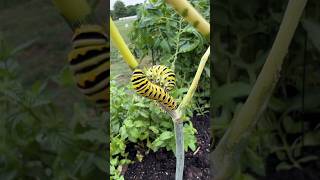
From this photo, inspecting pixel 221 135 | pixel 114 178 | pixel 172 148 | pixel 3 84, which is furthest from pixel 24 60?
pixel 172 148

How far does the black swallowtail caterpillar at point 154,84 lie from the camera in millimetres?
1021

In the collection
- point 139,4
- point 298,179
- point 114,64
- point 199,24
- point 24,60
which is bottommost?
point 298,179

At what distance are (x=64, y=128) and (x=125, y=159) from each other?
151 cm

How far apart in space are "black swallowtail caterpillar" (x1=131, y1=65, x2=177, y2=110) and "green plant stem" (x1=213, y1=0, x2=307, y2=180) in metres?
0.53

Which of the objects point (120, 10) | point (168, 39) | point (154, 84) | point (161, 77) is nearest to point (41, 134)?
point (154, 84)

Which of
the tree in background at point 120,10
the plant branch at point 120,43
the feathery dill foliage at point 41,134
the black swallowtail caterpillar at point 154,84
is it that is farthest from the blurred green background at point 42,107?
the tree in background at point 120,10

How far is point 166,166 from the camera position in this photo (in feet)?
6.59

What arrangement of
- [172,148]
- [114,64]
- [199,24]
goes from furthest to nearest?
[114,64], [172,148], [199,24]

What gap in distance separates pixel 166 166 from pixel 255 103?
157cm

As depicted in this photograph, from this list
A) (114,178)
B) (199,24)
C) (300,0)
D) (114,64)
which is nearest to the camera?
(300,0)

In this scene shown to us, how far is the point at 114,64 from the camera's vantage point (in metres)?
2.08

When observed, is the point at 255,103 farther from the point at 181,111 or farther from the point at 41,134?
the point at 181,111

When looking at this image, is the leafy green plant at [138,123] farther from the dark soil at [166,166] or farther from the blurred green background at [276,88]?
the blurred green background at [276,88]

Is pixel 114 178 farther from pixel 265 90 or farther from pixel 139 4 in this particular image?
pixel 265 90
